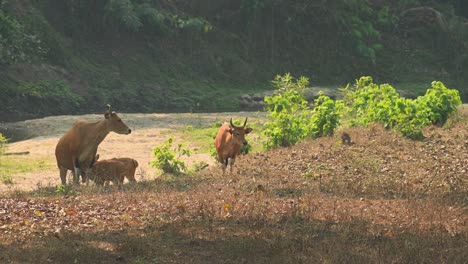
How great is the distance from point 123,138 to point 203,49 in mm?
15995

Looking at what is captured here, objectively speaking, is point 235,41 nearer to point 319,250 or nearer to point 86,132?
point 86,132

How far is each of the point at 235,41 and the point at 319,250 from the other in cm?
3263

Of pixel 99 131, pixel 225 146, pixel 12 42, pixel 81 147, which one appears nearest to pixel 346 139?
pixel 225 146

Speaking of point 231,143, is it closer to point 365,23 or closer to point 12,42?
point 12,42

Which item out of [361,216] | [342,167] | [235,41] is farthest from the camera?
[235,41]

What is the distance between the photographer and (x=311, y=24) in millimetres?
41844

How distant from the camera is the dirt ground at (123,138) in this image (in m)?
18.0

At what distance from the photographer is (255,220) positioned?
30.6 feet

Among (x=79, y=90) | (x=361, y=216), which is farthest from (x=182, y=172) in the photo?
(x=79, y=90)

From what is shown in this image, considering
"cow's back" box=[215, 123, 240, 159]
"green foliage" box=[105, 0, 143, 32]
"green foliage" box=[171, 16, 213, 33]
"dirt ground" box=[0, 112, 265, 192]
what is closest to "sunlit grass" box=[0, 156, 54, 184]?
"dirt ground" box=[0, 112, 265, 192]

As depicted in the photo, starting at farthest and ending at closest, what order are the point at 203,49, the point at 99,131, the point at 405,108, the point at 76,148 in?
the point at 203,49
the point at 405,108
the point at 99,131
the point at 76,148

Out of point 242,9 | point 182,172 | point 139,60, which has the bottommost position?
point 182,172

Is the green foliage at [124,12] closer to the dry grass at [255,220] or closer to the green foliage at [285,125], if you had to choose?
the green foliage at [285,125]

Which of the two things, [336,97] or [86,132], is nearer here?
[86,132]
